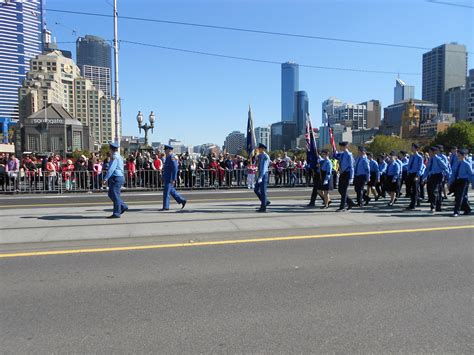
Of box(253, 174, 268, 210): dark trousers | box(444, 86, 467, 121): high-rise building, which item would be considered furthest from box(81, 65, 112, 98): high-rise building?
box(444, 86, 467, 121): high-rise building

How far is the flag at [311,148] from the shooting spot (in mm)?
12316

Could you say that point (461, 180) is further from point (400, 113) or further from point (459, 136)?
point (400, 113)

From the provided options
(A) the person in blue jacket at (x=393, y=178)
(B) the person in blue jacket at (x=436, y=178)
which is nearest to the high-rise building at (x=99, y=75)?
(A) the person in blue jacket at (x=393, y=178)

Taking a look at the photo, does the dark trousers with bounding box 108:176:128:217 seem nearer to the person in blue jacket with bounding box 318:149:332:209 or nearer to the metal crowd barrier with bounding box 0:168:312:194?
the person in blue jacket with bounding box 318:149:332:209

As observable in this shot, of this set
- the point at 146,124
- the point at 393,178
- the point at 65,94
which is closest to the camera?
the point at 393,178

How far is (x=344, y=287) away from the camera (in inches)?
190

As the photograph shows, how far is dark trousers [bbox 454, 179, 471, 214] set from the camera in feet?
33.0

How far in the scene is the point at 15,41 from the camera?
183ft

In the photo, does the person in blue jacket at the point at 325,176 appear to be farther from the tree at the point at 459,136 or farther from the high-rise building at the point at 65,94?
the high-rise building at the point at 65,94

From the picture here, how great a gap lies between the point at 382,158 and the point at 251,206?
6394 mm

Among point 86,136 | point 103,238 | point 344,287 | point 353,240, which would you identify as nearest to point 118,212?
point 103,238

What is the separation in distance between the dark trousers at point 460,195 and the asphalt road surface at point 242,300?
152 inches

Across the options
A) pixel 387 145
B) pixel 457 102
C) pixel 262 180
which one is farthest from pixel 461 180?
pixel 457 102

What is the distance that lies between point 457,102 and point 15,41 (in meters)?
174
